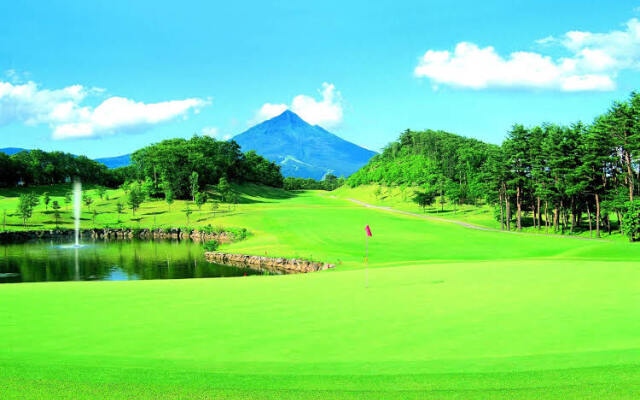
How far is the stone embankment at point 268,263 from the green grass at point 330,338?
71.3ft

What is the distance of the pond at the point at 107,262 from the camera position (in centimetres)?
4497

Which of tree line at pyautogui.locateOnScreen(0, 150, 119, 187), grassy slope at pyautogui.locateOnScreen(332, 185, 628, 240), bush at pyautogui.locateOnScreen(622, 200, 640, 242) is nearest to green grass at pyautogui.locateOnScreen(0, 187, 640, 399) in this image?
bush at pyautogui.locateOnScreen(622, 200, 640, 242)

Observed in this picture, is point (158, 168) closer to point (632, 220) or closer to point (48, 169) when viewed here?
point (48, 169)

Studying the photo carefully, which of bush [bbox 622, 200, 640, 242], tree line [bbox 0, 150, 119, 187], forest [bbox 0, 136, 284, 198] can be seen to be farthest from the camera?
tree line [bbox 0, 150, 119, 187]

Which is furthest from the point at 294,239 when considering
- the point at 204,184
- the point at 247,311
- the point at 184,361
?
the point at 204,184

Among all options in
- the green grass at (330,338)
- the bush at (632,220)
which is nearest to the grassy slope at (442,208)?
the bush at (632,220)

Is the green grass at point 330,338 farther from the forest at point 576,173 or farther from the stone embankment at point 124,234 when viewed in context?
the stone embankment at point 124,234

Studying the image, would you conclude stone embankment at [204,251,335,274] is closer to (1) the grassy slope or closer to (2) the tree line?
(1) the grassy slope

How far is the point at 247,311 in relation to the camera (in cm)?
1365

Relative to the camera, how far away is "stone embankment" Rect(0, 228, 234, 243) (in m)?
77.5

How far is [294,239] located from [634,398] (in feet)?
177

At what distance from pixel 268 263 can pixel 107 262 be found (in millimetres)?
21647

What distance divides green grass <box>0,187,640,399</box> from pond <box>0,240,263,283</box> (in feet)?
87.0

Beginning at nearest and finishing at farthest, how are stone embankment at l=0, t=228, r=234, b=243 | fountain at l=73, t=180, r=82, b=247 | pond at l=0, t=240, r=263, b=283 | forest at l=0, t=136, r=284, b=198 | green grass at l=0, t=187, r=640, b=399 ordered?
green grass at l=0, t=187, r=640, b=399 → pond at l=0, t=240, r=263, b=283 → stone embankment at l=0, t=228, r=234, b=243 → fountain at l=73, t=180, r=82, b=247 → forest at l=0, t=136, r=284, b=198
